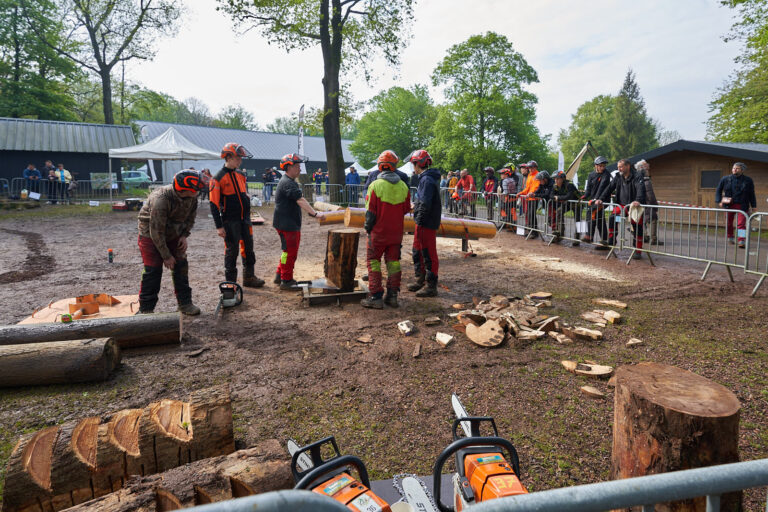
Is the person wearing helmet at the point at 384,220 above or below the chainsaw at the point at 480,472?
above

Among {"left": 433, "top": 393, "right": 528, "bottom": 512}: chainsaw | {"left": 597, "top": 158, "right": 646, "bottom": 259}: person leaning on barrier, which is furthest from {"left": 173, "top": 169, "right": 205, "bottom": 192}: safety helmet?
{"left": 597, "top": 158, "right": 646, "bottom": 259}: person leaning on barrier

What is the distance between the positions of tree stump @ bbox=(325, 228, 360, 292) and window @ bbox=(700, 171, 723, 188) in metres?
15.2

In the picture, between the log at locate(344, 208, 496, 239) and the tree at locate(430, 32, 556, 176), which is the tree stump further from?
the tree at locate(430, 32, 556, 176)

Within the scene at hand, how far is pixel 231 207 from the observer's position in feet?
21.7

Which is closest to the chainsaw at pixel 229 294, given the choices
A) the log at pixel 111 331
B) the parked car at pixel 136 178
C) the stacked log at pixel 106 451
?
the log at pixel 111 331

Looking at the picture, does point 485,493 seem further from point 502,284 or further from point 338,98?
point 338,98

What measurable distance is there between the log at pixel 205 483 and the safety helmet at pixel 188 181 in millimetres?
3572

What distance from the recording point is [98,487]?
2346 mm

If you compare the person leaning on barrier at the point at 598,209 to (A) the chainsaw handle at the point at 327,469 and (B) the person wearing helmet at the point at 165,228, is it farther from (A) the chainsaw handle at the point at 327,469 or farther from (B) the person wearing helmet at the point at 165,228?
(A) the chainsaw handle at the point at 327,469

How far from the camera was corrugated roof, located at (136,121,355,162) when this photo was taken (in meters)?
46.3

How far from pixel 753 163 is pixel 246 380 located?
17.8 meters

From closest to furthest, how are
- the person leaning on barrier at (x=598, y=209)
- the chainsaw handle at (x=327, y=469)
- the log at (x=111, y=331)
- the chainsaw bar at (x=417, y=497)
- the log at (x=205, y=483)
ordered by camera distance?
the chainsaw handle at (x=327, y=469)
the log at (x=205, y=483)
the chainsaw bar at (x=417, y=497)
the log at (x=111, y=331)
the person leaning on barrier at (x=598, y=209)

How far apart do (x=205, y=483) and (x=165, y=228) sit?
12.8 ft

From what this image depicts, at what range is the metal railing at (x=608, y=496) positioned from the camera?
0.83m
